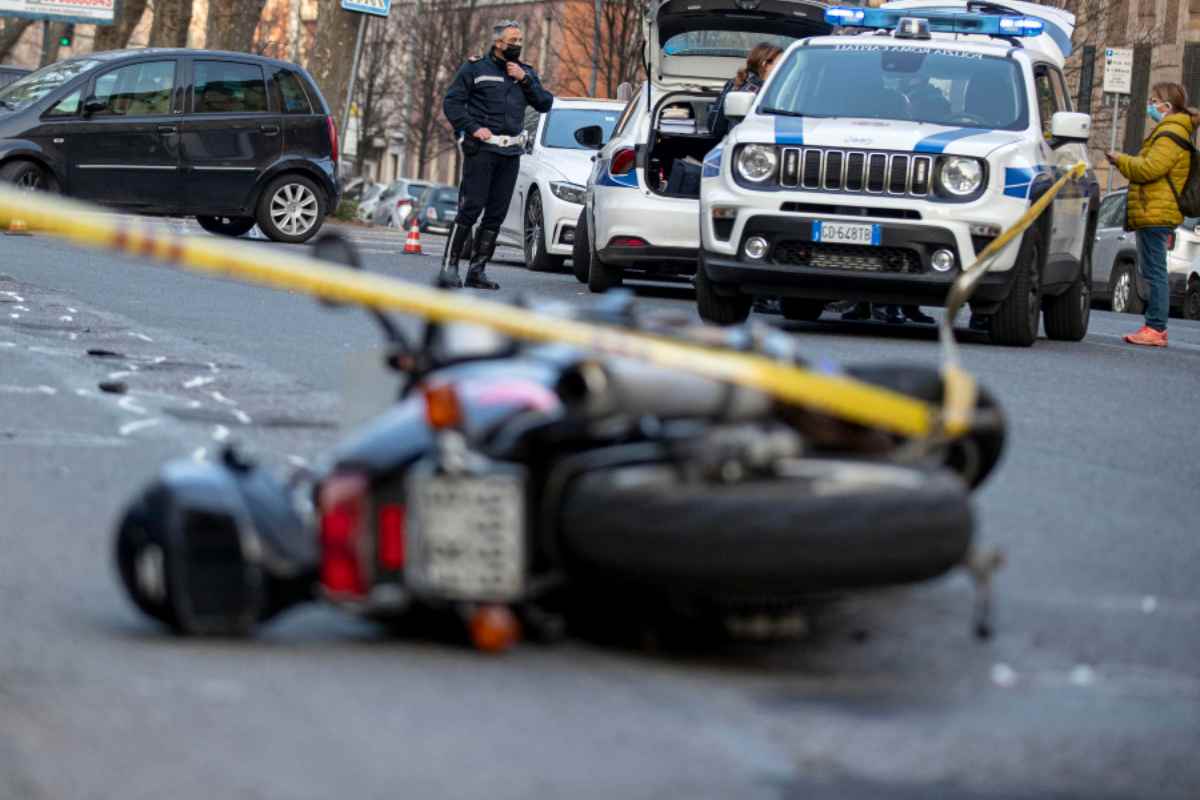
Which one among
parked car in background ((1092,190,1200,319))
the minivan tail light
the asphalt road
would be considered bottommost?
parked car in background ((1092,190,1200,319))

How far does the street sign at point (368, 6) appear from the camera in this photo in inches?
1492

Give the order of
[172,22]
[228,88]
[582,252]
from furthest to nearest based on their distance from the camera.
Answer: [172,22]
[228,88]
[582,252]

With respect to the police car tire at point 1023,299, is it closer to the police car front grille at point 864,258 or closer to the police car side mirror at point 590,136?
the police car front grille at point 864,258

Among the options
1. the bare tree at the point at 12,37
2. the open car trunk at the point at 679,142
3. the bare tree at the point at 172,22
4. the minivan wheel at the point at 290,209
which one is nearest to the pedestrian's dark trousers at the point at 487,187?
the open car trunk at the point at 679,142

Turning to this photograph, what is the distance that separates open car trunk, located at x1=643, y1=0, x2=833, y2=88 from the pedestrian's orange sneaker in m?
3.26

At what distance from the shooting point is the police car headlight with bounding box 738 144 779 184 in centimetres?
1362

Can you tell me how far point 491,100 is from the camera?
1695 cm

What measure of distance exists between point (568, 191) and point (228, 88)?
12.8 ft

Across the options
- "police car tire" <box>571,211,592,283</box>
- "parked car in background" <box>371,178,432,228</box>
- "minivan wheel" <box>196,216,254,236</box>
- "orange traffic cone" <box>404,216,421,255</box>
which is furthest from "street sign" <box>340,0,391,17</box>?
"police car tire" <box>571,211,592,283</box>

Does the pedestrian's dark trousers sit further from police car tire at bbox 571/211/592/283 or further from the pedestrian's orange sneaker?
the pedestrian's orange sneaker

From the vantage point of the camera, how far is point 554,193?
22109 mm

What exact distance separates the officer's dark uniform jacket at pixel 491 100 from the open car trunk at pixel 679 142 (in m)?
0.88

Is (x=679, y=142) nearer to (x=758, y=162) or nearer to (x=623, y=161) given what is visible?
(x=623, y=161)

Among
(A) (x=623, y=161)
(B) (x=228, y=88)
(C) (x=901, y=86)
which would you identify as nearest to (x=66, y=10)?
(B) (x=228, y=88)
